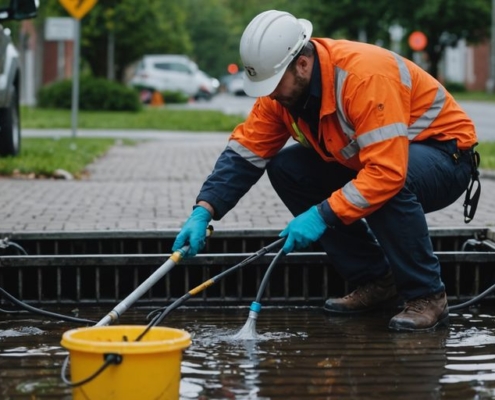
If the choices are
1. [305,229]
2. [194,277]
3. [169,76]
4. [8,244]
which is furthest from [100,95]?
[305,229]

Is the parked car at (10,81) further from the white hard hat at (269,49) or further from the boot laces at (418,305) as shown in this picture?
the boot laces at (418,305)

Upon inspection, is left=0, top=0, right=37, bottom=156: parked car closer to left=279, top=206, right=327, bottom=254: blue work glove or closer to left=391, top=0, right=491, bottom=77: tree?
left=279, top=206, right=327, bottom=254: blue work glove

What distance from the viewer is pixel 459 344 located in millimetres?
4816

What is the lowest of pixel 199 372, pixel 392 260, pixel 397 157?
pixel 199 372

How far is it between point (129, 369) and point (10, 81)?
30.4 ft

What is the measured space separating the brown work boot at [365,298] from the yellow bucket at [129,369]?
2006mm

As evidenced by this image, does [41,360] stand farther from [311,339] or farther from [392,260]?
[392,260]

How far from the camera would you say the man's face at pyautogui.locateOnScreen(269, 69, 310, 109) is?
4.86 metres

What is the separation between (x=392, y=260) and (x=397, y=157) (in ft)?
1.81

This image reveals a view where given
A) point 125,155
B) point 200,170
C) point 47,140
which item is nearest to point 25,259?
point 200,170

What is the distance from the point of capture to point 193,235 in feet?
16.4

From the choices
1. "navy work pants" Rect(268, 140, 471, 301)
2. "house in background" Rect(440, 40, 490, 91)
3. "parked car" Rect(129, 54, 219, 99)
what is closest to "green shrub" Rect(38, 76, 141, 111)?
"parked car" Rect(129, 54, 219, 99)

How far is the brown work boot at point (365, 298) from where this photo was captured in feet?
18.3

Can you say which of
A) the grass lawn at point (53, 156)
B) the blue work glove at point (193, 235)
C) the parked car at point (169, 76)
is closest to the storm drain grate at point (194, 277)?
the blue work glove at point (193, 235)
